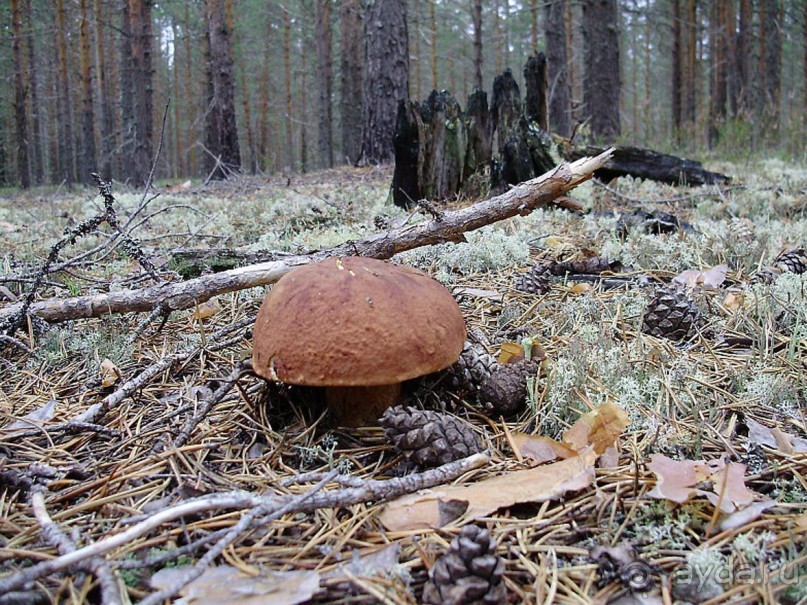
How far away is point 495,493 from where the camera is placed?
1.22 m

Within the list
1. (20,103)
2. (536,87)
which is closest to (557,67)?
(536,87)

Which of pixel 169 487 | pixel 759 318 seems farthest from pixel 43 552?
pixel 759 318

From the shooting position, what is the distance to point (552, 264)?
2805 mm

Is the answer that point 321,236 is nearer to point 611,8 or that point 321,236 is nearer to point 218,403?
point 218,403

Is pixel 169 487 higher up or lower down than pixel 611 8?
lower down

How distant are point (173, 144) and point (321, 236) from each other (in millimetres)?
38022

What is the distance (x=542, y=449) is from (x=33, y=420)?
1441 mm

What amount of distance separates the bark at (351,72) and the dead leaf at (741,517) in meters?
15.3

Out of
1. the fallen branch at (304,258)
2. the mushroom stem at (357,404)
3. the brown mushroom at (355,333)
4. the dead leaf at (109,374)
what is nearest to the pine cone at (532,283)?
→ the fallen branch at (304,258)

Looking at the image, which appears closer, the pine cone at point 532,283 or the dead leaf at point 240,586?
the dead leaf at point 240,586

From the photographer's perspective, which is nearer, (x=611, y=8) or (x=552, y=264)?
(x=552, y=264)

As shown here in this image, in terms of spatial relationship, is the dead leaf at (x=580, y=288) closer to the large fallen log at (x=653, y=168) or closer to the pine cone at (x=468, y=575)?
the pine cone at (x=468, y=575)

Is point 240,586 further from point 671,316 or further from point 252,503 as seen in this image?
point 671,316

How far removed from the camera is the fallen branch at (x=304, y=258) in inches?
82.0
